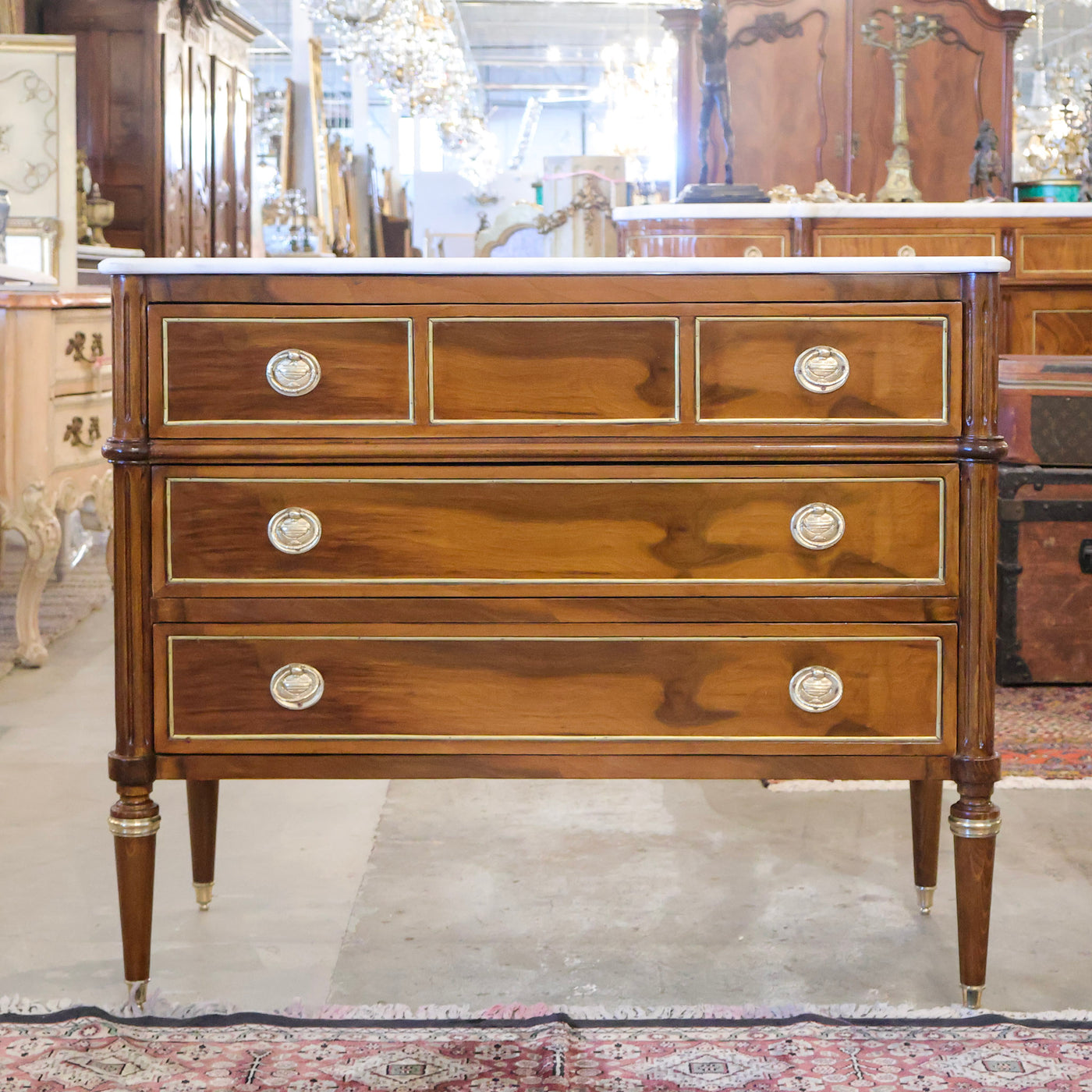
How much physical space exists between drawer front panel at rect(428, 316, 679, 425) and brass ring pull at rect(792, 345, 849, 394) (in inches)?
6.1

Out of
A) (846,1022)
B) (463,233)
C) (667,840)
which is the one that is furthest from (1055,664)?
→ (463,233)

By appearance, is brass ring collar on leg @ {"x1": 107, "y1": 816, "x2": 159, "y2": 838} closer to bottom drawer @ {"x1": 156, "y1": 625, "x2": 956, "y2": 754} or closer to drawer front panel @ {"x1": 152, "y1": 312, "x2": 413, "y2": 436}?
bottom drawer @ {"x1": 156, "y1": 625, "x2": 956, "y2": 754}

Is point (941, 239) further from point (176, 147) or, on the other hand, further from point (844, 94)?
point (176, 147)

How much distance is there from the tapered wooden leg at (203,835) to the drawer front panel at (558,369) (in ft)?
2.61

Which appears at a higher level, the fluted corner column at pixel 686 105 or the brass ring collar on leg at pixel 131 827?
the fluted corner column at pixel 686 105

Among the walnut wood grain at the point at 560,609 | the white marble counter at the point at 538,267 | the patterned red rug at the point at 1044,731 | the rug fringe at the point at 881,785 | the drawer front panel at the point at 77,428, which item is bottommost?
the rug fringe at the point at 881,785

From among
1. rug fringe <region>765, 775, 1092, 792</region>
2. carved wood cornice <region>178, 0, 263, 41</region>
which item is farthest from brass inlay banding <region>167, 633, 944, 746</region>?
carved wood cornice <region>178, 0, 263, 41</region>

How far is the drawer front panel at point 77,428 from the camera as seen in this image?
3930mm

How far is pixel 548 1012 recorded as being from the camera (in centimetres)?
179

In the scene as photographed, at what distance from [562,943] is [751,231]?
412 cm

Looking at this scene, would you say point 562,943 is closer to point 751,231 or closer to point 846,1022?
point 846,1022

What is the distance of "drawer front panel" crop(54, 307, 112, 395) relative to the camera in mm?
3895

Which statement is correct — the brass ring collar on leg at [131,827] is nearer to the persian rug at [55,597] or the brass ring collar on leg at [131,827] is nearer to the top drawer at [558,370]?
the top drawer at [558,370]

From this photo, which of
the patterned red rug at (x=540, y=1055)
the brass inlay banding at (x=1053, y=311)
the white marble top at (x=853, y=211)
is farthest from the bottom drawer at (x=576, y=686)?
the brass inlay banding at (x=1053, y=311)
